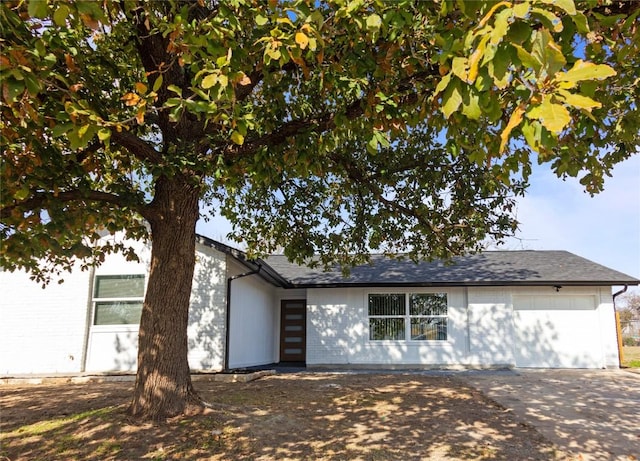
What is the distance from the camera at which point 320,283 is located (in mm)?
14492

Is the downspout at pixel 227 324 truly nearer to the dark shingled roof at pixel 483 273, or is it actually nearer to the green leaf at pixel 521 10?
the dark shingled roof at pixel 483 273

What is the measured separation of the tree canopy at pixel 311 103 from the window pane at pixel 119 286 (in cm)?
410

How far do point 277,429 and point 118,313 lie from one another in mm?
8450

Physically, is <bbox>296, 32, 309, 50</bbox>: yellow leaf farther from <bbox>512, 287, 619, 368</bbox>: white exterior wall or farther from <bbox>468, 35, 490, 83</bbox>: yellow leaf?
<bbox>512, 287, 619, 368</bbox>: white exterior wall

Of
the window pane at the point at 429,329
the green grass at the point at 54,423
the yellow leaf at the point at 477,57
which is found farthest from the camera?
the window pane at the point at 429,329

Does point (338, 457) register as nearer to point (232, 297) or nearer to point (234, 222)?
point (234, 222)

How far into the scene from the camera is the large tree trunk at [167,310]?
5.73 m

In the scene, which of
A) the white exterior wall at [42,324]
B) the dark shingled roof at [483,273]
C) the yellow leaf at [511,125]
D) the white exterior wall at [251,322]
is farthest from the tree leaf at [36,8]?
the dark shingled roof at [483,273]

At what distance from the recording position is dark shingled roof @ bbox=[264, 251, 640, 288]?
13.8 m

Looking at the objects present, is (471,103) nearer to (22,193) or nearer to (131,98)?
(131,98)

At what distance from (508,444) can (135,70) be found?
302 inches

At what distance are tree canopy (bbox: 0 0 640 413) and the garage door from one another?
22.2ft

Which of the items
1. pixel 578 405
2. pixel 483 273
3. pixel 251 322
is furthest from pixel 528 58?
pixel 483 273

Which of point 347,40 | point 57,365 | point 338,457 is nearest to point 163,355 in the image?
point 338,457
